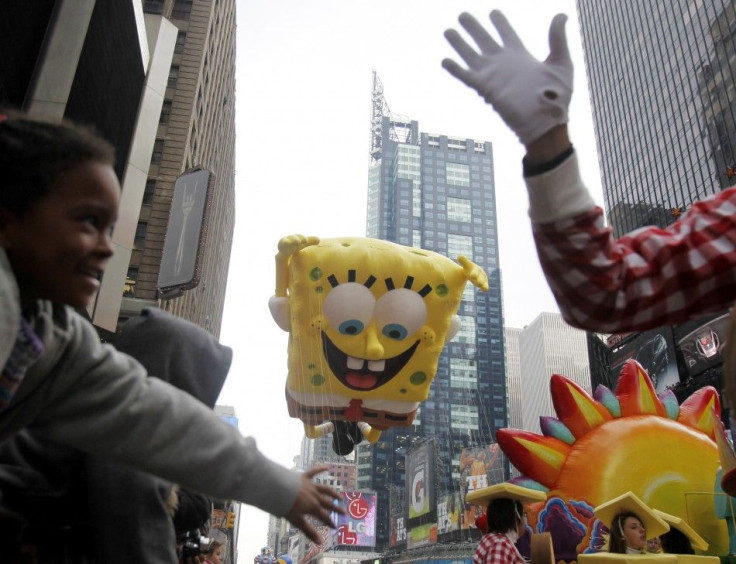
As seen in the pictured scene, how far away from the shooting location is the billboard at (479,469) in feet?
140

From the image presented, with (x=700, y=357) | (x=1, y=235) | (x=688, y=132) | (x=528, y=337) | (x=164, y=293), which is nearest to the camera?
(x=1, y=235)

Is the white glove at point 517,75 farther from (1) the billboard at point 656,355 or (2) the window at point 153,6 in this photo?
(2) the window at point 153,6

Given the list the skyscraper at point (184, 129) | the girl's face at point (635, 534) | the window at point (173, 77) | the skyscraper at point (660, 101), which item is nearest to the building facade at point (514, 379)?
the skyscraper at point (660, 101)

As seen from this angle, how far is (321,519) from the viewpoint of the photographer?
4.46 ft

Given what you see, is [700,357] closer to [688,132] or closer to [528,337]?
[688,132]

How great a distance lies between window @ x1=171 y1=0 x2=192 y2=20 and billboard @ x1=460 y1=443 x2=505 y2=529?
33.3 meters

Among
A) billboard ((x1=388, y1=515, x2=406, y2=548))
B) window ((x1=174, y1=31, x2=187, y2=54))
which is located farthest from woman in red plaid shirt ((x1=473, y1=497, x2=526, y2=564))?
billboard ((x1=388, y1=515, x2=406, y2=548))

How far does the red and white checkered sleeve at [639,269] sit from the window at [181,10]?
119ft

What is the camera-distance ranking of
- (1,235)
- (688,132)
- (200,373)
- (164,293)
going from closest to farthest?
(1,235) < (200,373) < (164,293) < (688,132)

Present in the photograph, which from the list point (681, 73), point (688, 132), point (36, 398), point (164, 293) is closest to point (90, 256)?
point (36, 398)

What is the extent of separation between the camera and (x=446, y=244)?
111 m

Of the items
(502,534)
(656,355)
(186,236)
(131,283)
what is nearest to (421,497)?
(656,355)

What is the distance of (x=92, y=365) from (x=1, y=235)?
1.07 feet

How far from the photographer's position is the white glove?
4.11ft
